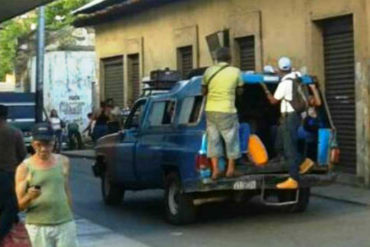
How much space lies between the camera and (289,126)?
1113cm

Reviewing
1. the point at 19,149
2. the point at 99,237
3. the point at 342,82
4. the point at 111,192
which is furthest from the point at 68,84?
the point at 19,149

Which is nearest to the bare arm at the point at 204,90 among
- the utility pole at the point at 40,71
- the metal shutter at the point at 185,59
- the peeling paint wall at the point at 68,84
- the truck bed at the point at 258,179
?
the truck bed at the point at 258,179

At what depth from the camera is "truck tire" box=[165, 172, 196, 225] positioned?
11.1 meters

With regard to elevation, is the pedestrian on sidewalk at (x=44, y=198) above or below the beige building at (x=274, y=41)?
below

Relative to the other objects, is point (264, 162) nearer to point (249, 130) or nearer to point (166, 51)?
point (249, 130)

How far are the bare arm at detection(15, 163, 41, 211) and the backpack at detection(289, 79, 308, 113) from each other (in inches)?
222

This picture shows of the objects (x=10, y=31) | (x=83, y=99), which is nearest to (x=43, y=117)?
(x=83, y=99)

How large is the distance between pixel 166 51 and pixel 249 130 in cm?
1159

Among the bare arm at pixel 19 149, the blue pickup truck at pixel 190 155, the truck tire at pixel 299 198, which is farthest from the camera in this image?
the truck tire at pixel 299 198

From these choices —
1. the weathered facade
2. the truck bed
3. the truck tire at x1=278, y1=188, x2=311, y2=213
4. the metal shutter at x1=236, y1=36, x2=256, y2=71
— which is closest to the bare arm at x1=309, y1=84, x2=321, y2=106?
the truck bed

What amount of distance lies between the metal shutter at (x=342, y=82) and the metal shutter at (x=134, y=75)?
1016 cm

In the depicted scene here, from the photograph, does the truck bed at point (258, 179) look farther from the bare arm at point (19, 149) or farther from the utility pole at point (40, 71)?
the utility pole at point (40, 71)

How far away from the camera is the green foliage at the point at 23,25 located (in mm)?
46781

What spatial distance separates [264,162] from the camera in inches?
434
